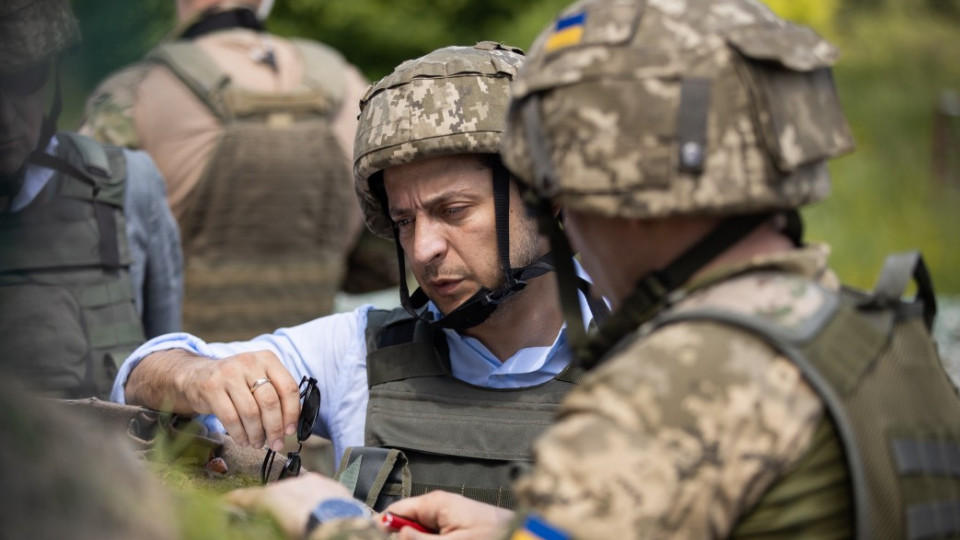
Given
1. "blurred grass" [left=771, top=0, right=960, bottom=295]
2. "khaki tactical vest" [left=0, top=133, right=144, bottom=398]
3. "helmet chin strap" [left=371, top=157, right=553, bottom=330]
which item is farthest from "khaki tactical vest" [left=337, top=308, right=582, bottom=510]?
"blurred grass" [left=771, top=0, right=960, bottom=295]

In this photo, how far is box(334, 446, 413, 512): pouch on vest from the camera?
9.90 feet

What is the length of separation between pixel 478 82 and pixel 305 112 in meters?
3.41

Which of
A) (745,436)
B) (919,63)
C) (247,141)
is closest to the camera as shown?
(745,436)

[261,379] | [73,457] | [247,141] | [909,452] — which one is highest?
[73,457]

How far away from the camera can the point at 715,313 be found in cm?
180

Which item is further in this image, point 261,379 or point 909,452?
point 261,379

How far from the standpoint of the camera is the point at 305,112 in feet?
21.9

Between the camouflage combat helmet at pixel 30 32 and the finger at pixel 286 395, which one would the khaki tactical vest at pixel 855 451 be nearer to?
the finger at pixel 286 395

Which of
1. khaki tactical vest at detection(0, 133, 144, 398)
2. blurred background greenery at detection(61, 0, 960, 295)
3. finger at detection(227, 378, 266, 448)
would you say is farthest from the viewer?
blurred background greenery at detection(61, 0, 960, 295)

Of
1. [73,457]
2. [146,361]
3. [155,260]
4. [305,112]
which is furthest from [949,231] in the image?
[73,457]

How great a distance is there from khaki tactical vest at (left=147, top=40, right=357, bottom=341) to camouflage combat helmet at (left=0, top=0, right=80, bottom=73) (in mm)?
2252

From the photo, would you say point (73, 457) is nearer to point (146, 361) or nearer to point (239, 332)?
point (146, 361)

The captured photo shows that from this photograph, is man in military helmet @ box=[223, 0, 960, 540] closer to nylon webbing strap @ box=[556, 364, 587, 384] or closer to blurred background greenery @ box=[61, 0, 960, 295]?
nylon webbing strap @ box=[556, 364, 587, 384]

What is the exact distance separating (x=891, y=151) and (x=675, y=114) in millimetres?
16141
